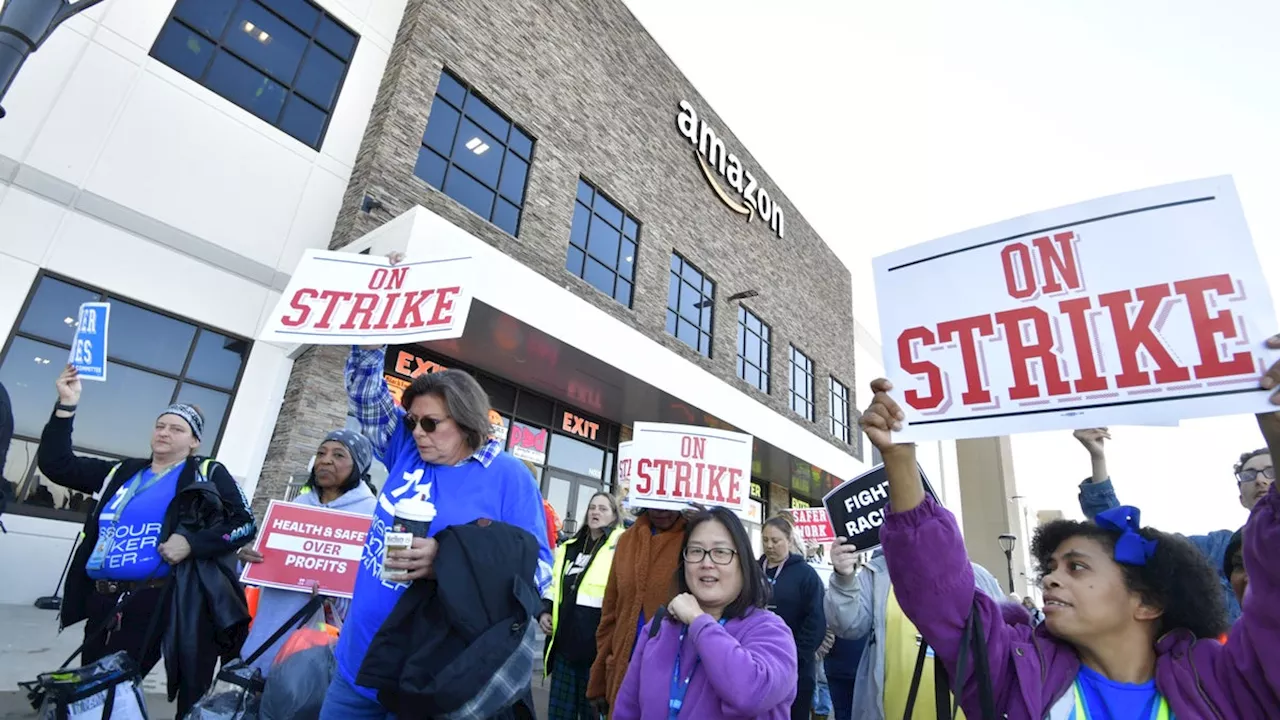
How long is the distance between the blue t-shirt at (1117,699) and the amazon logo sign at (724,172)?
17149mm

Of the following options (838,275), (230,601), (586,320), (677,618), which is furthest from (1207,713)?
(838,275)

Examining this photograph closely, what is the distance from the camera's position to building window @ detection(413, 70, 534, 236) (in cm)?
1059

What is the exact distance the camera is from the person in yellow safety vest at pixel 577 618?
412 cm

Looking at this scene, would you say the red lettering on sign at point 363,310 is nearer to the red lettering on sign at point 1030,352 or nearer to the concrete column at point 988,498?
the red lettering on sign at point 1030,352

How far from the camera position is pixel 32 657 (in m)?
4.74

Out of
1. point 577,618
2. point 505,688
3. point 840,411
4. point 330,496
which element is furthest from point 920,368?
point 840,411

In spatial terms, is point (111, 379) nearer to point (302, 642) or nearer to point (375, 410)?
point (302, 642)

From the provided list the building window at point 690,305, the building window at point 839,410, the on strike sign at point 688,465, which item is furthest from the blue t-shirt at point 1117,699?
the building window at point 839,410

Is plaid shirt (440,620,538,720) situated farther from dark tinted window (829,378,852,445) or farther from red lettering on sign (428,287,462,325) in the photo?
dark tinted window (829,378,852,445)

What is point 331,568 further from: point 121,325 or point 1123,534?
point 121,325

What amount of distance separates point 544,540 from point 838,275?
24.8m

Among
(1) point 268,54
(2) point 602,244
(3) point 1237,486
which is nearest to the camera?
(3) point 1237,486

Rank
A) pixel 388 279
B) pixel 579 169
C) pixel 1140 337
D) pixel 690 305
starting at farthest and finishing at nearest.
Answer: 1. pixel 690 305
2. pixel 579 169
3. pixel 388 279
4. pixel 1140 337

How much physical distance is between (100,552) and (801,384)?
19735mm
